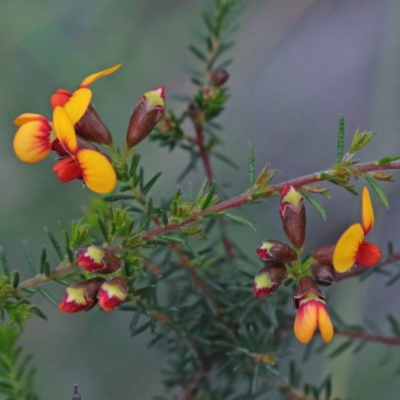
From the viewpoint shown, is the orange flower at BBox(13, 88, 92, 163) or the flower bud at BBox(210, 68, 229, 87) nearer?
the orange flower at BBox(13, 88, 92, 163)

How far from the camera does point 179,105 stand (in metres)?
2.96

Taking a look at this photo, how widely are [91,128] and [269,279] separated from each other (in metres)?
0.41

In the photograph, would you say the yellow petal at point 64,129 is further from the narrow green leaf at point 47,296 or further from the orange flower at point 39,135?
the narrow green leaf at point 47,296

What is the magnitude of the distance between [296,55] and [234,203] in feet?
8.25

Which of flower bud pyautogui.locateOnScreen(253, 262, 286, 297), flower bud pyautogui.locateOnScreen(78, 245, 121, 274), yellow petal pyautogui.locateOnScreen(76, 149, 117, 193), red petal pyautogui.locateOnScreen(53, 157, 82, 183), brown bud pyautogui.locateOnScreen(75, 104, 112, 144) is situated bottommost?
flower bud pyautogui.locateOnScreen(253, 262, 286, 297)

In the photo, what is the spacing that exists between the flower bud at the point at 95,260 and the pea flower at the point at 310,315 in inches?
12.0

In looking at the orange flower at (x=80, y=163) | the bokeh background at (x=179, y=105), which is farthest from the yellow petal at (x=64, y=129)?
the bokeh background at (x=179, y=105)

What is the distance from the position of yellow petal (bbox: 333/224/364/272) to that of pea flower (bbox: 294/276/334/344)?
2.7 inches

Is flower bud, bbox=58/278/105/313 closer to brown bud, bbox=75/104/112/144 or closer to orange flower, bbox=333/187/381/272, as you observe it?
brown bud, bbox=75/104/112/144

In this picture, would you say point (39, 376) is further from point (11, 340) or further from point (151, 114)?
point (151, 114)

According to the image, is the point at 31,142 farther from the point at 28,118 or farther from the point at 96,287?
the point at 96,287

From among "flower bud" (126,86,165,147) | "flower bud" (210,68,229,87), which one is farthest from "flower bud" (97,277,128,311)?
"flower bud" (210,68,229,87)

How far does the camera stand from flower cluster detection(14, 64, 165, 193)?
803 mm

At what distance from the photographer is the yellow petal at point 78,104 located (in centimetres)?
85
